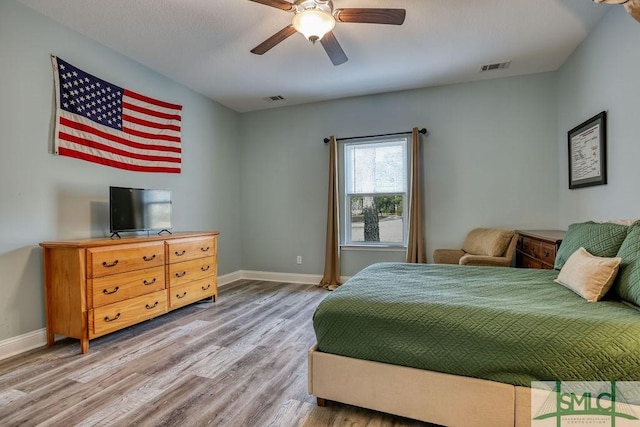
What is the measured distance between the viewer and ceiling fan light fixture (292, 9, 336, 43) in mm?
2086

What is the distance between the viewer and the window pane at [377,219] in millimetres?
4480

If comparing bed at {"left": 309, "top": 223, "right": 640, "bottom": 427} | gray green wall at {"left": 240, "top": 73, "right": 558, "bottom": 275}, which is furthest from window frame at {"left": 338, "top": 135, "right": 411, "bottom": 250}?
bed at {"left": 309, "top": 223, "right": 640, "bottom": 427}

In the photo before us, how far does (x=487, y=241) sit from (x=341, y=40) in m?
2.70

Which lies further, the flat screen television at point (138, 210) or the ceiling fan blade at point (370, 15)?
the flat screen television at point (138, 210)

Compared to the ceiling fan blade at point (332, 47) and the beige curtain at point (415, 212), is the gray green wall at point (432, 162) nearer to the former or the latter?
the beige curtain at point (415, 212)

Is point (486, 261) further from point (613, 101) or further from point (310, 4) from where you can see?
point (310, 4)

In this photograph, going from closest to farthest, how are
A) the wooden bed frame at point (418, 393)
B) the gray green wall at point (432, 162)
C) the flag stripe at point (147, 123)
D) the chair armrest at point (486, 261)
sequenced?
the wooden bed frame at point (418, 393)
the chair armrest at point (486, 261)
the flag stripe at point (147, 123)
the gray green wall at point (432, 162)

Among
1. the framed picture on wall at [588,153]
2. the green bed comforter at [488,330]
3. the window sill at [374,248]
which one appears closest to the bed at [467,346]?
the green bed comforter at [488,330]

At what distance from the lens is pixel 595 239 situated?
2.00 metres

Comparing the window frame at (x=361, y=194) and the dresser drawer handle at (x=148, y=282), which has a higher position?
the window frame at (x=361, y=194)

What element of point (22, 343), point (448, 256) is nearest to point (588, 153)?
point (448, 256)

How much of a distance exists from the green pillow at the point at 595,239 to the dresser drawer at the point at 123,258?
350cm

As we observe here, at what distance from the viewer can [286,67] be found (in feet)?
11.7

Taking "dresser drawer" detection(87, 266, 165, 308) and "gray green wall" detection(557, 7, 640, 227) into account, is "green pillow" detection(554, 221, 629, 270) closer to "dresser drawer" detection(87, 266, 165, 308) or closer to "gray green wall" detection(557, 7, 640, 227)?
"gray green wall" detection(557, 7, 640, 227)
